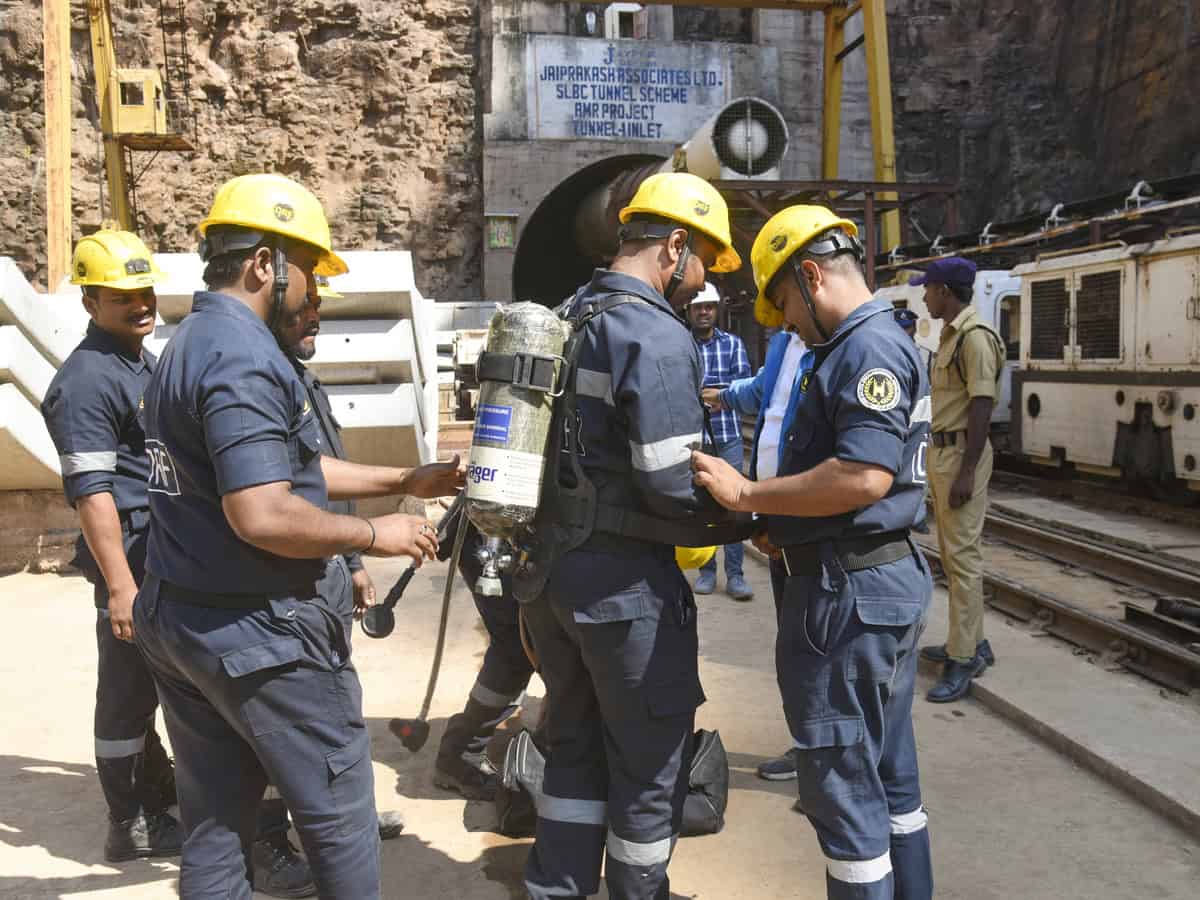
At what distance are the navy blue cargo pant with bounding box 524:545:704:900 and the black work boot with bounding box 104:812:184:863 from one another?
1586mm

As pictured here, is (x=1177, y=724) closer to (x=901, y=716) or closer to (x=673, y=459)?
(x=901, y=716)

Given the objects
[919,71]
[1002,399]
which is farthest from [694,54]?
[1002,399]

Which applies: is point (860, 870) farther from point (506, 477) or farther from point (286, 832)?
point (286, 832)

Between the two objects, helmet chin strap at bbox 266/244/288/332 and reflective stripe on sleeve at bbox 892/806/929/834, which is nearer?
helmet chin strap at bbox 266/244/288/332

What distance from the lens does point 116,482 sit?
383 cm

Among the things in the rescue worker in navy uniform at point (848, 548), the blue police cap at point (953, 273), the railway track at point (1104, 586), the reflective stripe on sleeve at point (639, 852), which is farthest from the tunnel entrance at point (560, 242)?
the reflective stripe on sleeve at point (639, 852)

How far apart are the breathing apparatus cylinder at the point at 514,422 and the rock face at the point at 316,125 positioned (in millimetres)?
18773

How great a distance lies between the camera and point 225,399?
2.47 meters

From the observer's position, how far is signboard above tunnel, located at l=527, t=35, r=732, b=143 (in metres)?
20.6

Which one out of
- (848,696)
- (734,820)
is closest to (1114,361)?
(734,820)

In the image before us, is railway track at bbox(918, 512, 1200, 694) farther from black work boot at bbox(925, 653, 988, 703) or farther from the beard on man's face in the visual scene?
the beard on man's face

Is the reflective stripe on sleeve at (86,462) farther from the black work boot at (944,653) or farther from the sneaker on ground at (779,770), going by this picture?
the black work boot at (944,653)

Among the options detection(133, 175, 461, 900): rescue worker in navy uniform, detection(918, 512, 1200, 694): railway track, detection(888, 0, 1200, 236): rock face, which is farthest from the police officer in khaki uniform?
detection(888, 0, 1200, 236): rock face

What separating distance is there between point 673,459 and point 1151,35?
72.3ft
